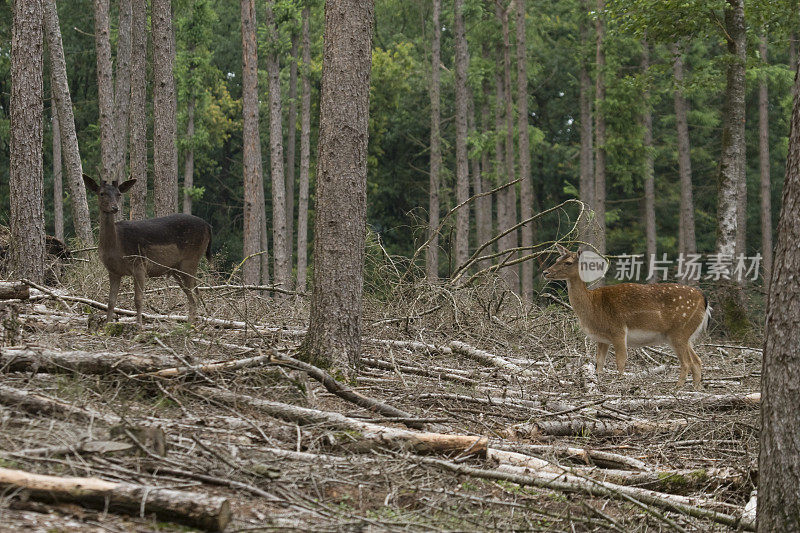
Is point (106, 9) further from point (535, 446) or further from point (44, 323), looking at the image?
point (535, 446)

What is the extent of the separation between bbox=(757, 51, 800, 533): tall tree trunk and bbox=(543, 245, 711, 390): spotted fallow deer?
A: 17.7 feet

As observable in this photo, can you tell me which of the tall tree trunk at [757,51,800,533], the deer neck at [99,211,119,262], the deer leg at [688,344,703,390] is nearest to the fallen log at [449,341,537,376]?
the deer leg at [688,344,703,390]

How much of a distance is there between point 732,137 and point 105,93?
13721 mm

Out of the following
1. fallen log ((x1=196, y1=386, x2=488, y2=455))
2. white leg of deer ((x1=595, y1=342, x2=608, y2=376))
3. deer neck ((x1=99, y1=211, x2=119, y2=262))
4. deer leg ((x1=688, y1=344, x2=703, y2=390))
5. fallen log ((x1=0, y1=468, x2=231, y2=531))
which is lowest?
deer leg ((x1=688, y1=344, x2=703, y2=390))

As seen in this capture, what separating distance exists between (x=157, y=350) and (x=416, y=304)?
180 inches

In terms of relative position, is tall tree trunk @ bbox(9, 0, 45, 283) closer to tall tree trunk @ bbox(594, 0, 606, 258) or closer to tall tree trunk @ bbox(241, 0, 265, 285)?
tall tree trunk @ bbox(241, 0, 265, 285)

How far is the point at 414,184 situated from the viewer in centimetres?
3981

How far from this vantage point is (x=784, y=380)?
4855mm

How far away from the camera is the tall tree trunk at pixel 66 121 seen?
1753 cm

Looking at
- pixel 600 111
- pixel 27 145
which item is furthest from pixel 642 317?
pixel 600 111

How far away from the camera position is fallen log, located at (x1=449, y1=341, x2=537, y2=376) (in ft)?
31.0

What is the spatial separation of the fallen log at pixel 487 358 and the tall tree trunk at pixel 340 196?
6.88 feet

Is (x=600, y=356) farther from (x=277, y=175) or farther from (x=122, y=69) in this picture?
(x=277, y=175)

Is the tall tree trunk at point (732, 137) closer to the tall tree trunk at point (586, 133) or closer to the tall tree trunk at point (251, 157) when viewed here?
the tall tree trunk at point (251, 157)
